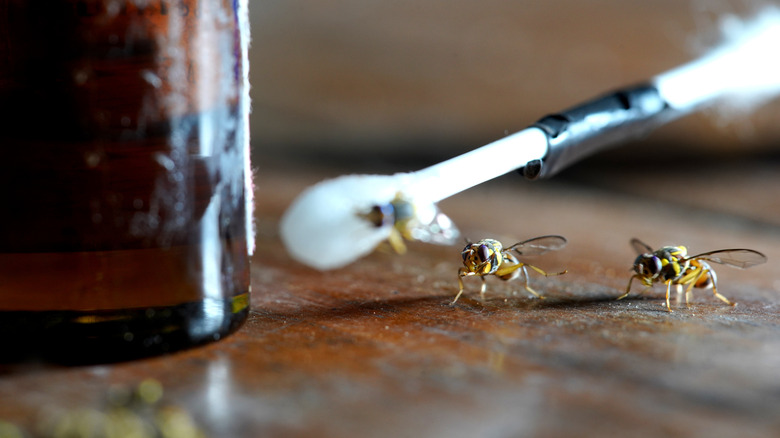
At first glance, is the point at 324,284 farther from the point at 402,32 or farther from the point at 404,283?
the point at 402,32

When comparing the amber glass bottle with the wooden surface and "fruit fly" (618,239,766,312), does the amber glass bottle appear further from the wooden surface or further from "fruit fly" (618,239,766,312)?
"fruit fly" (618,239,766,312)

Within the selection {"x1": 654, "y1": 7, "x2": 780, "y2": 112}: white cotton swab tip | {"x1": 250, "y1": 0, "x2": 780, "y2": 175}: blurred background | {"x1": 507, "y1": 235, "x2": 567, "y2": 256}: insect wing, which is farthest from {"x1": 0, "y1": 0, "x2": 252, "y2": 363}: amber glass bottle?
{"x1": 250, "y1": 0, "x2": 780, "y2": 175}: blurred background

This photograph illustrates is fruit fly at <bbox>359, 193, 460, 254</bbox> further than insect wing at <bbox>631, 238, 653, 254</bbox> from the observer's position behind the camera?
No

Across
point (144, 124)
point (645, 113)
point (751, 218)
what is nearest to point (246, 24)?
point (144, 124)

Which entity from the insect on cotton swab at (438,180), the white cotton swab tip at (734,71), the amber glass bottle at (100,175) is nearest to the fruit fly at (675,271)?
the insect on cotton swab at (438,180)

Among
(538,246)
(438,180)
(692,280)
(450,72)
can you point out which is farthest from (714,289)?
(450,72)
